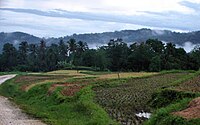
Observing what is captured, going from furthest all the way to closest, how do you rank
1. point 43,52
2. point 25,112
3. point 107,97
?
point 43,52, point 107,97, point 25,112

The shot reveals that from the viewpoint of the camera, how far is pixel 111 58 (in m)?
91.9

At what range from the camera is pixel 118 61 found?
8981cm

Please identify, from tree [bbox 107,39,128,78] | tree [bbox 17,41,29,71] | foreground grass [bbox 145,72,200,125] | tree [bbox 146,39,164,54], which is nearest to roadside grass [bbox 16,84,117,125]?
foreground grass [bbox 145,72,200,125]

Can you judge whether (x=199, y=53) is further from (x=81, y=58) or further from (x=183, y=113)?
(x=183, y=113)

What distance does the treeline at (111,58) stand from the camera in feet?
257

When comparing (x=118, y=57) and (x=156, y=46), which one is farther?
(x=118, y=57)

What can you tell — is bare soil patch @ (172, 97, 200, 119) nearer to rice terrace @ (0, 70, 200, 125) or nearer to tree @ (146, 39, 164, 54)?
rice terrace @ (0, 70, 200, 125)

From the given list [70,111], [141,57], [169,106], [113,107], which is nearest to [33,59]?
[141,57]

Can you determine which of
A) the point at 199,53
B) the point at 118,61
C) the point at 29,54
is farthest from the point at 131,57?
the point at 29,54

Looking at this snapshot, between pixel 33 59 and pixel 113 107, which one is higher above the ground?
pixel 113 107

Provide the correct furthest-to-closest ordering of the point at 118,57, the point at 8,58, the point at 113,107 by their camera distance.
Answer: the point at 8,58 → the point at 118,57 → the point at 113,107

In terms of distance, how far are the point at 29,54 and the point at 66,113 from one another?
339ft

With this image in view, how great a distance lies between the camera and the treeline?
257 ft

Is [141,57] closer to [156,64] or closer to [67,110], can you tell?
[156,64]
